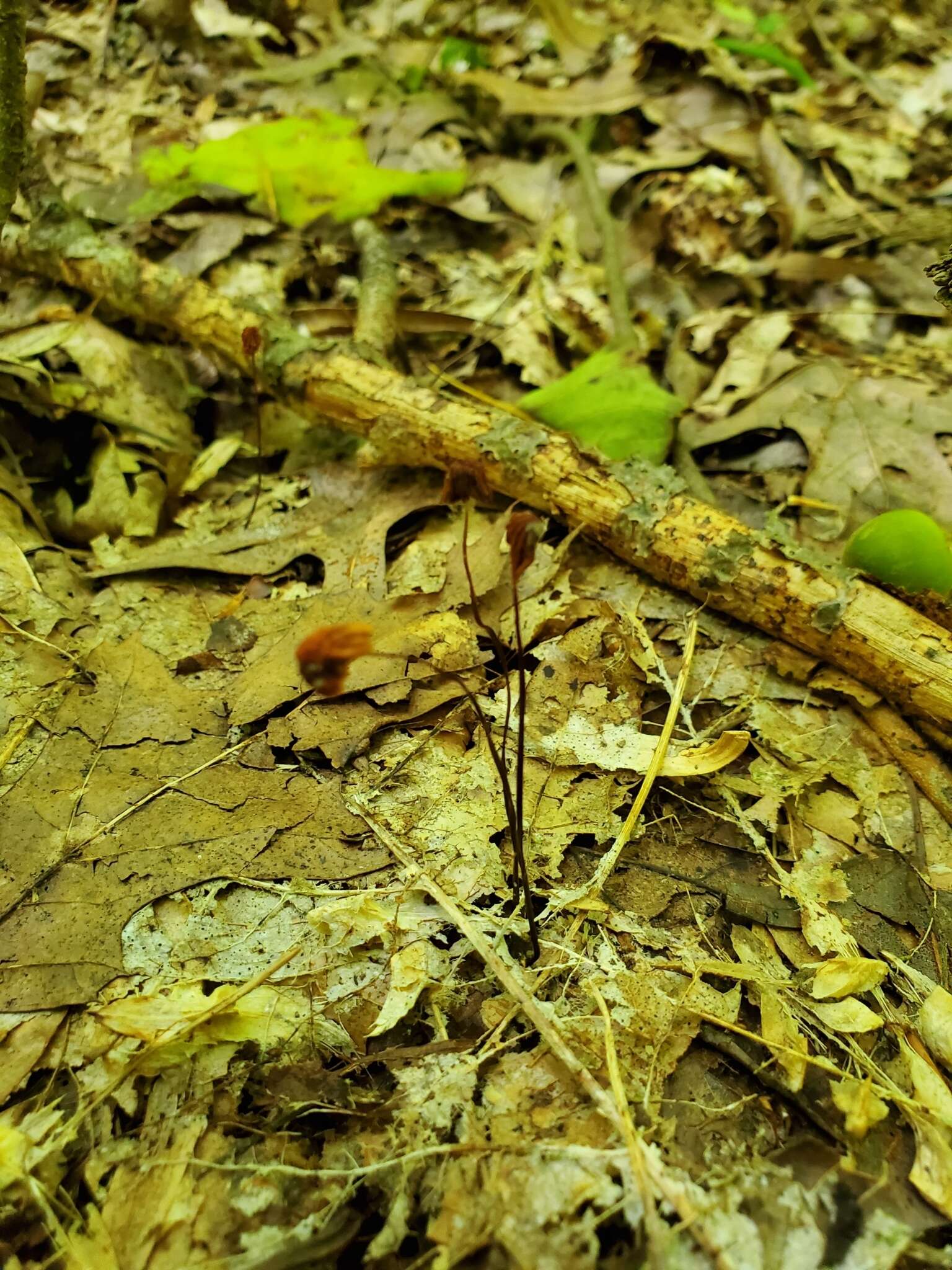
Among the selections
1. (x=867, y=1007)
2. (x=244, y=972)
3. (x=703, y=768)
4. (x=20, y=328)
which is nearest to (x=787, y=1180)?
(x=867, y=1007)

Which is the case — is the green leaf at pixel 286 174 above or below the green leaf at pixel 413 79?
below

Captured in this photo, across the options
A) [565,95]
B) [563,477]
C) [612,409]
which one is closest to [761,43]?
[565,95]

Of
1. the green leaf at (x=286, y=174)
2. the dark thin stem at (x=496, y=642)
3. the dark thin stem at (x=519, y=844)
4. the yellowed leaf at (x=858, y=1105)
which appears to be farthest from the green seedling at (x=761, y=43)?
the yellowed leaf at (x=858, y=1105)

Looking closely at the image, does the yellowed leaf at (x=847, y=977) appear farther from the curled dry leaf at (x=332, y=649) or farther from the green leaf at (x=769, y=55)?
the green leaf at (x=769, y=55)

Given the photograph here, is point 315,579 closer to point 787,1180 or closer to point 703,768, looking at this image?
point 703,768

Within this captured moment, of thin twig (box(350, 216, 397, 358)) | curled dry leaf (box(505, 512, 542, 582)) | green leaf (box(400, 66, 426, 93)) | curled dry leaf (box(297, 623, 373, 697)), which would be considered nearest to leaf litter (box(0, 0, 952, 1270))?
thin twig (box(350, 216, 397, 358))
